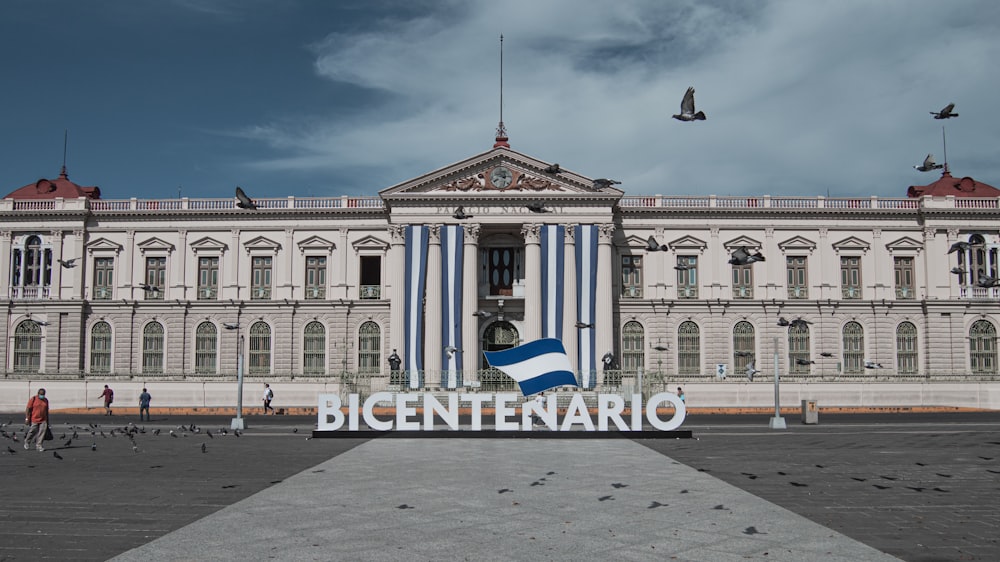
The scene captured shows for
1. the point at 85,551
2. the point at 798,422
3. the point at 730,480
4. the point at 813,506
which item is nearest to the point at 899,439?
the point at 798,422

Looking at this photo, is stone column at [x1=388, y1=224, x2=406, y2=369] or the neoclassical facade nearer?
stone column at [x1=388, y1=224, x2=406, y2=369]

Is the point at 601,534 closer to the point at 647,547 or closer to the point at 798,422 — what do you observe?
the point at 647,547

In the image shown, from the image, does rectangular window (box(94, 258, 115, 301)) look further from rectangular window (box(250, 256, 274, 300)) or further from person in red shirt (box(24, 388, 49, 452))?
person in red shirt (box(24, 388, 49, 452))

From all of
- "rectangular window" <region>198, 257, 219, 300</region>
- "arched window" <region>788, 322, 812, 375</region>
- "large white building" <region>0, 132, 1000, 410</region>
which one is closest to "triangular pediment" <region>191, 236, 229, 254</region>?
"large white building" <region>0, 132, 1000, 410</region>

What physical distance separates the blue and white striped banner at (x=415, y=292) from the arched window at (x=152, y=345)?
17686mm

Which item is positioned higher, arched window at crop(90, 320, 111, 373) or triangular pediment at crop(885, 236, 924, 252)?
triangular pediment at crop(885, 236, 924, 252)

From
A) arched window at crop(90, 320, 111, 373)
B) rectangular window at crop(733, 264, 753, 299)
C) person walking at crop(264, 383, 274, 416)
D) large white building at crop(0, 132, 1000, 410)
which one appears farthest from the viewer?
rectangular window at crop(733, 264, 753, 299)

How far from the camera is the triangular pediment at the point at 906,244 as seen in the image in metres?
56.4

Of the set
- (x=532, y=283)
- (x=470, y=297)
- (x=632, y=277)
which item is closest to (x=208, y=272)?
(x=470, y=297)

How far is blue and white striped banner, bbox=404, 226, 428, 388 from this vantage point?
5119 cm

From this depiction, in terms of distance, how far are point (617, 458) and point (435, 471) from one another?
18.1 feet

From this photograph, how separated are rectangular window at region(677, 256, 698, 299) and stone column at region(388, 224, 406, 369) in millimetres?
18230

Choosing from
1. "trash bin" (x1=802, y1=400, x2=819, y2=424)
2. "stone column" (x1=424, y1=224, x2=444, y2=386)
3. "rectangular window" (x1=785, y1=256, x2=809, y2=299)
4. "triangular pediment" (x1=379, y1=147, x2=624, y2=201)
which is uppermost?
"triangular pediment" (x1=379, y1=147, x2=624, y2=201)

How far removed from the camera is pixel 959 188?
5959cm
